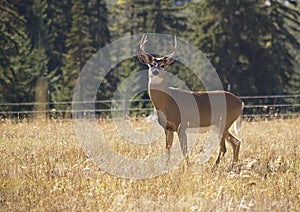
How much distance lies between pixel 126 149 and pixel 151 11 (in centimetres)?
2455

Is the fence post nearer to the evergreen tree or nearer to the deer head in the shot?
the evergreen tree

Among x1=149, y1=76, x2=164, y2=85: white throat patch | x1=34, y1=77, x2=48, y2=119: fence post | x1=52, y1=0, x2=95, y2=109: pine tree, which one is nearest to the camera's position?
x1=149, y1=76, x2=164, y2=85: white throat patch

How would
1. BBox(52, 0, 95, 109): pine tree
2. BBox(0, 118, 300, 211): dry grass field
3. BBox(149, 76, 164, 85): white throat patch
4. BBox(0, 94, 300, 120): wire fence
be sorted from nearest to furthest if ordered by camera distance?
BBox(0, 118, 300, 211): dry grass field, BBox(149, 76, 164, 85): white throat patch, BBox(0, 94, 300, 120): wire fence, BBox(52, 0, 95, 109): pine tree

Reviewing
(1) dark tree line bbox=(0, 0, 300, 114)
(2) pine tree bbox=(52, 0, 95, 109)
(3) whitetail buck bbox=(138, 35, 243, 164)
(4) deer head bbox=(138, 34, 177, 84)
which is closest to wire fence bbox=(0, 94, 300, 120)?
(1) dark tree line bbox=(0, 0, 300, 114)

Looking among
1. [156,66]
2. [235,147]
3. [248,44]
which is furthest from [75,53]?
[235,147]

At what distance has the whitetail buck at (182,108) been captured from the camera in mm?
9734

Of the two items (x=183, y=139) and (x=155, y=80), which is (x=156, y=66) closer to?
(x=155, y=80)

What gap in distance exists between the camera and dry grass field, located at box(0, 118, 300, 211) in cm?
629

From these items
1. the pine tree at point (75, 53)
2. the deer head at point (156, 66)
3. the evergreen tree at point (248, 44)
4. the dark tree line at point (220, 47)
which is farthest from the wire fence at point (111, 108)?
the deer head at point (156, 66)

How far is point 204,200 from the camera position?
6336mm

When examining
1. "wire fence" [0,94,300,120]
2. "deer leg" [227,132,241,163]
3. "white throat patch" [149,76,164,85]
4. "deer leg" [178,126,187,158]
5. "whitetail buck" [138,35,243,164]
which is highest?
"white throat patch" [149,76,164,85]

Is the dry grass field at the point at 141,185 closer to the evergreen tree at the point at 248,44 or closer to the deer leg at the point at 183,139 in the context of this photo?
the deer leg at the point at 183,139

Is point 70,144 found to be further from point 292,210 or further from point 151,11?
point 151,11

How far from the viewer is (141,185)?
730 centimetres
